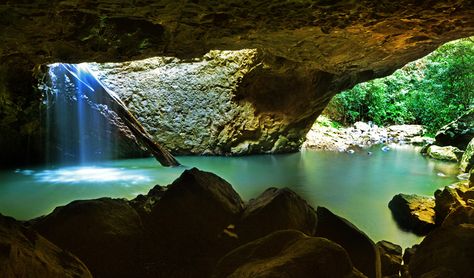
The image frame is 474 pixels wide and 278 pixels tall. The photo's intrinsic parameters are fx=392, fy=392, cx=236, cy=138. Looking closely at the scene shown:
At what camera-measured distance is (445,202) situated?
454 cm

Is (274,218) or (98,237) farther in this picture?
(274,218)

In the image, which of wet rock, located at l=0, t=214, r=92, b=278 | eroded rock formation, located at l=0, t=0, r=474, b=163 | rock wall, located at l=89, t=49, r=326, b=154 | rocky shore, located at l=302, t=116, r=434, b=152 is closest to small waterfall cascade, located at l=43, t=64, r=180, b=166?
rock wall, located at l=89, t=49, r=326, b=154

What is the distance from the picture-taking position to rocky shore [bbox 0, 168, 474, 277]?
223cm

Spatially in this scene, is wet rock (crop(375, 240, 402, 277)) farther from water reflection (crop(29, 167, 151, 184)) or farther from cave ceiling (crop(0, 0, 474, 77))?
water reflection (crop(29, 167, 151, 184))

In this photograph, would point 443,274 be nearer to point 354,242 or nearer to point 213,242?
point 354,242

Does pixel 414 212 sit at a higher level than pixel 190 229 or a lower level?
lower

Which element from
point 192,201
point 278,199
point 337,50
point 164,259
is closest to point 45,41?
point 192,201

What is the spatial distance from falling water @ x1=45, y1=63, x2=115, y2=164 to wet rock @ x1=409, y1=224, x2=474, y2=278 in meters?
7.06

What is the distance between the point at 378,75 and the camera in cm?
844

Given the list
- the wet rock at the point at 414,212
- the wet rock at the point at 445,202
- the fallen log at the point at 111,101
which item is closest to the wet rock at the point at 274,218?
the wet rock at the point at 414,212

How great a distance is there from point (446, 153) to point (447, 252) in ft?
27.5

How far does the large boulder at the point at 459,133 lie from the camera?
10.7 meters

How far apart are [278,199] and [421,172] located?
6097mm

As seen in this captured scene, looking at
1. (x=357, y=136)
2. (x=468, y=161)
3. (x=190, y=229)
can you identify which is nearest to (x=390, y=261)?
(x=190, y=229)
